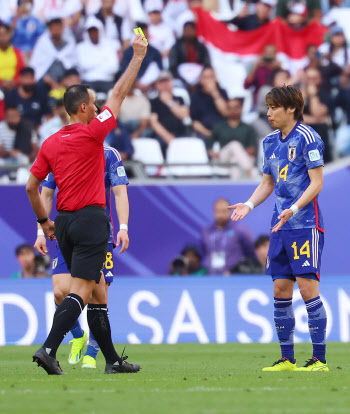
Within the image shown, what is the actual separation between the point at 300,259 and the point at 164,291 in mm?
5444

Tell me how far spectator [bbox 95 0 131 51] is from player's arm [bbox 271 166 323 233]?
10468 millimetres

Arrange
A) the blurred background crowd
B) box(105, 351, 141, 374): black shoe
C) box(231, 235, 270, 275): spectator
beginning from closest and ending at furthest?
1. box(105, 351, 141, 374): black shoe
2. box(231, 235, 270, 275): spectator
3. the blurred background crowd

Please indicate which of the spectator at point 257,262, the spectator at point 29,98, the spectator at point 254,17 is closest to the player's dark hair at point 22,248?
the spectator at point 29,98

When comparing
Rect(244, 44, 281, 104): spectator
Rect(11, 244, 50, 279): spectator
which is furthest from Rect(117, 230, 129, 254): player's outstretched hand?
Rect(244, 44, 281, 104): spectator

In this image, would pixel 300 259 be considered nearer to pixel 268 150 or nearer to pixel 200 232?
pixel 268 150

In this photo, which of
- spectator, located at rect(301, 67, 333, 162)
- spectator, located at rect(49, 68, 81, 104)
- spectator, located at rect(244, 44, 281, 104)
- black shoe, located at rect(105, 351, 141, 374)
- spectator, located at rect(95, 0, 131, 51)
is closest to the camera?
black shoe, located at rect(105, 351, 141, 374)

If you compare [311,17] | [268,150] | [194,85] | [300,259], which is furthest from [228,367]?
[311,17]

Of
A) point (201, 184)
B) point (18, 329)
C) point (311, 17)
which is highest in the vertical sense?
point (311, 17)

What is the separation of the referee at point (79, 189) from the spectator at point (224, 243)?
287 inches

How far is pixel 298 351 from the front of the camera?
448 inches

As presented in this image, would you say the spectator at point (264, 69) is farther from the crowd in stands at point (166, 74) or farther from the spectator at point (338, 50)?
A: the spectator at point (338, 50)

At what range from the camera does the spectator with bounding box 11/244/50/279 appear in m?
14.7

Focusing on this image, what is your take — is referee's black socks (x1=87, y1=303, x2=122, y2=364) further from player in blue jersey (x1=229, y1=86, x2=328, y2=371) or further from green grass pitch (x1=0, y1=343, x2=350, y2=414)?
player in blue jersey (x1=229, y1=86, x2=328, y2=371)

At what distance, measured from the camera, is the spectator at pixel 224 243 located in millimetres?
14805
